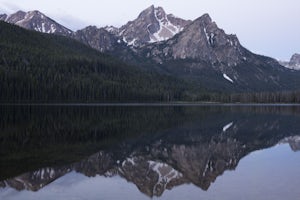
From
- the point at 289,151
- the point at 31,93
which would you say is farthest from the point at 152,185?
the point at 31,93

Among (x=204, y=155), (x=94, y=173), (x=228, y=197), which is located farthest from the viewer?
(x=204, y=155)

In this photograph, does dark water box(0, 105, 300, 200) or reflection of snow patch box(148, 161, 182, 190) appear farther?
reflection of snow patch box(148, 161, 182, 190)

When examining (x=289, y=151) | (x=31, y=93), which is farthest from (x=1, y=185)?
(x=31, y=93)

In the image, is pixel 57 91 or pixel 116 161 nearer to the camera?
pixel 116 161

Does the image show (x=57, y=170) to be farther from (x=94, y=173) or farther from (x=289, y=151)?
(x=289, y=151)

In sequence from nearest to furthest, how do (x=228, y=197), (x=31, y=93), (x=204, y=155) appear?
(x=228, y=197)
(x=204, y=155)
(x=31, y=93)

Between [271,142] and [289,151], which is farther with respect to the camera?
[271,142]

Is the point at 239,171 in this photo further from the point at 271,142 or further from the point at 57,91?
the point at 57,91

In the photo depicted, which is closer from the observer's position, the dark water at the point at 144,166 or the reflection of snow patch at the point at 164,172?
the dark water at the point at 144,166

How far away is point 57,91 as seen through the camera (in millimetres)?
196125

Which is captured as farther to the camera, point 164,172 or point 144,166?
point 144,166

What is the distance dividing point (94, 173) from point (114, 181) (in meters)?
2.54

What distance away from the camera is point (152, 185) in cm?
2406

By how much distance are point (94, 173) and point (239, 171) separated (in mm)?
9572
